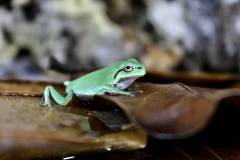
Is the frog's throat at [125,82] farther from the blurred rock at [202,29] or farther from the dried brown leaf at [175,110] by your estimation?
the blurred rock at [202,29]

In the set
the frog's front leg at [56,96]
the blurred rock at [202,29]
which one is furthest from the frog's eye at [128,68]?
the blurred rock at [202,29]

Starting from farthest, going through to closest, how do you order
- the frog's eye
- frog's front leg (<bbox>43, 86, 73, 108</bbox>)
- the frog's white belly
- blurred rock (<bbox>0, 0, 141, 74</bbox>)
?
blurred rock (<bbox>0, 0, 141, 74</bbox>), the frog's eye, the frog's white belly, frog's front leg (<bbox>43, 86, 73, 108</bbox>)

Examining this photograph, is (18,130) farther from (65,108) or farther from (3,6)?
(3,6)

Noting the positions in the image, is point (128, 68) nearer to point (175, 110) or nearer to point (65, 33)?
point (175, 110)

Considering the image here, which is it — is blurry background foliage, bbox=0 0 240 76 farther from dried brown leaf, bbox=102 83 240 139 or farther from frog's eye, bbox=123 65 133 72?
dried brown leaf, bbox=102 83 240 139

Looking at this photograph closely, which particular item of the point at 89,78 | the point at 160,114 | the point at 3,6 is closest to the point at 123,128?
the point at 160,114

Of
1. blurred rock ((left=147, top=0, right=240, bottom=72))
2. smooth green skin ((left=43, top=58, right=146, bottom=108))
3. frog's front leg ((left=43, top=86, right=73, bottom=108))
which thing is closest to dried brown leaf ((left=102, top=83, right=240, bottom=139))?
frog's front leg ((left=43, top=86, right=73, bottom=108))
